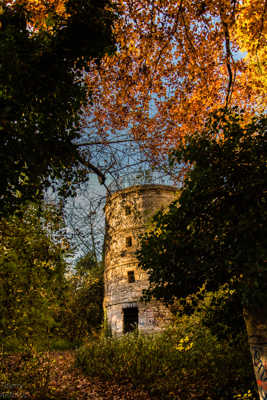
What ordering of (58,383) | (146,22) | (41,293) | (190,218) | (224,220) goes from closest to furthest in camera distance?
(224,220) < (190,218) < (41,293) < (146,22) < (58,383)

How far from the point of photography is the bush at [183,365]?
19.5ft

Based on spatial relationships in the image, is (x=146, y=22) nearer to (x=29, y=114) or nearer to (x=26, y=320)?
(x=29, y=114)

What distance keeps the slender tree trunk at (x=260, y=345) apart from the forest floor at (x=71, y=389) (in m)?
4.78

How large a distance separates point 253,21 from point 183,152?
4912mm

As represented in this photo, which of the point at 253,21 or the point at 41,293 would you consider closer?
the point at 41,293

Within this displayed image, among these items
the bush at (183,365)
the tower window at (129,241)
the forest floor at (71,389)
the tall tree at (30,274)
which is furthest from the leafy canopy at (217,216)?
the tower window at (129,241)

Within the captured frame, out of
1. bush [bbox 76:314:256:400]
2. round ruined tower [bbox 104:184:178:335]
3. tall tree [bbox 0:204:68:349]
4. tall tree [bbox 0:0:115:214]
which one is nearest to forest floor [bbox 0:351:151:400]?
bush [bbox 76:314:256:400]

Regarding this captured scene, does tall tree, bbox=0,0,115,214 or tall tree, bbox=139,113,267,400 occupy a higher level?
tall tree, bbox=0,0,115,214

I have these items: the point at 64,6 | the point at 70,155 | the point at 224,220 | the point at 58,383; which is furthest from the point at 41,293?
the point at 64,6

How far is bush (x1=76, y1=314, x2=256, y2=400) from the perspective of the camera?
5.93 metres

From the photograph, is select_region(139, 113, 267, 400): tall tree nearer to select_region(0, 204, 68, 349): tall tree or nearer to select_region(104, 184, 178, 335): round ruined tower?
select_region(0, 204, 68, 349): tall tree

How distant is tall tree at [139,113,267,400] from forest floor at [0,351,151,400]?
14.9ft

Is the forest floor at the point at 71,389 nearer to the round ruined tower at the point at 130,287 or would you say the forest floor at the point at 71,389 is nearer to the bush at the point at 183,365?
the bush at the point at 183,365

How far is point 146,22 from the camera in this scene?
566cm
